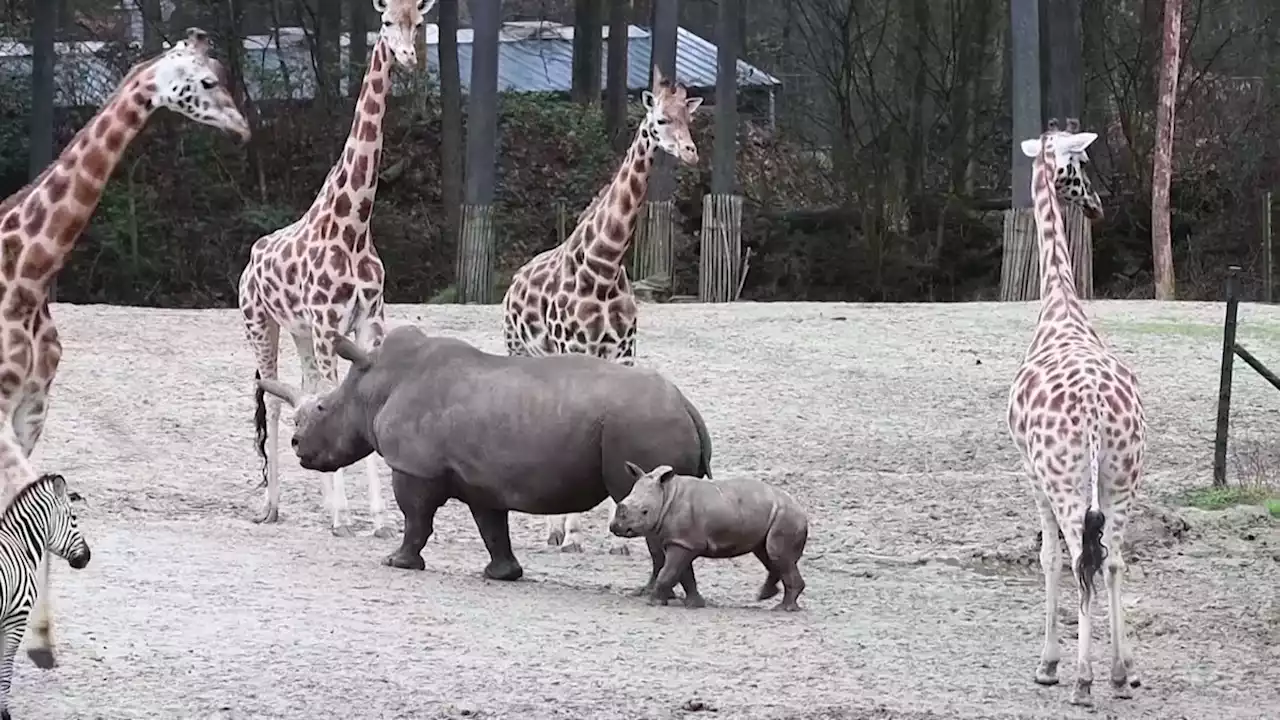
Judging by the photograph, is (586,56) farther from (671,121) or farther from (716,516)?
(716,516)

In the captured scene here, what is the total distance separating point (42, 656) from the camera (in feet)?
21.1

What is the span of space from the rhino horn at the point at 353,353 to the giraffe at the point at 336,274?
1.81 feet

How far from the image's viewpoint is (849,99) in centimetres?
2741

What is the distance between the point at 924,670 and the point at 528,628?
165cm

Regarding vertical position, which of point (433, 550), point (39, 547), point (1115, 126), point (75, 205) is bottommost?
point (433, 550)

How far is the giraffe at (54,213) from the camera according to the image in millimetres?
A: 7090

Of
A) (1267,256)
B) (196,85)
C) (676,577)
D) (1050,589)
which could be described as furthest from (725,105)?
(1050,589)

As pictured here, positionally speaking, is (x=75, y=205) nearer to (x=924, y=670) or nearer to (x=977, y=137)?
(x=924, y=670)

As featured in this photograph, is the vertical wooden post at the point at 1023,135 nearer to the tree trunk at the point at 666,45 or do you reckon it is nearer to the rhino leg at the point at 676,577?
the tree trunk at the point at 666,45

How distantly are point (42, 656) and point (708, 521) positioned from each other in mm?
2977

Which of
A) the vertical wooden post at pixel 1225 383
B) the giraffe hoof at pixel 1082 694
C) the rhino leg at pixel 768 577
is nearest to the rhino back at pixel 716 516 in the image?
the rhino leg at pixel 768 577

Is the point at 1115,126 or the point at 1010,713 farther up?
the point at 1115,126

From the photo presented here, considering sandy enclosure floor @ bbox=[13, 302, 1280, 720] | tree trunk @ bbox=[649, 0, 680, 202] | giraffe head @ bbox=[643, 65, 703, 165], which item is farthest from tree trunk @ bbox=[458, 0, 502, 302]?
giraffe head @ bbox=[643, 65, 703, 165]

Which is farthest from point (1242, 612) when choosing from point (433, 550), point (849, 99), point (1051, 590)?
point (849, 99)
